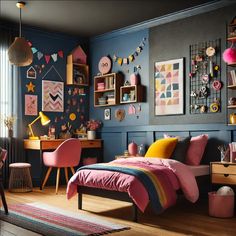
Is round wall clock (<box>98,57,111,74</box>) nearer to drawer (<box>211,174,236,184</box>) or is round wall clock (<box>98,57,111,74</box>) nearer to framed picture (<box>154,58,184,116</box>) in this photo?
framed picture (<box>154,58,184,116</box>)

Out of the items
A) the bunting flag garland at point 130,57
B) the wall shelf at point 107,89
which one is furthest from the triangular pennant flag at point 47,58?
the bunting flag garland at point 130,57

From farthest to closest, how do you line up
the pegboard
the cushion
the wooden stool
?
the wooden stool < the pegboard < the cushion

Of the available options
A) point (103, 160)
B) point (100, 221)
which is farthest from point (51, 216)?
point (103, 160)

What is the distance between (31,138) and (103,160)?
56.0 inches

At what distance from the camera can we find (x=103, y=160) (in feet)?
23.2

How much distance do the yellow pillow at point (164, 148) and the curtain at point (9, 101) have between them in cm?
235

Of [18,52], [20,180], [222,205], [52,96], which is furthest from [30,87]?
[222,205]

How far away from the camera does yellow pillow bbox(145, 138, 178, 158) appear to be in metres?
5.04

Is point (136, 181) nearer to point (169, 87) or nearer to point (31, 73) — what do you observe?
point (169, 87)

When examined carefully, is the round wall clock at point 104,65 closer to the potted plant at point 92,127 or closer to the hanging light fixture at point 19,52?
the potted plant at point 92,127

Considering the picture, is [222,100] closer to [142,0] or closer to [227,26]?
[227,26]

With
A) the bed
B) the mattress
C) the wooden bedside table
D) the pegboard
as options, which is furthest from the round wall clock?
the wooden bedside table

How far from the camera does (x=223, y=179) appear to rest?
4629 mm

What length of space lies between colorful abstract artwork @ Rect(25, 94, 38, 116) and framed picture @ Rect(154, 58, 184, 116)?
6.82ft
